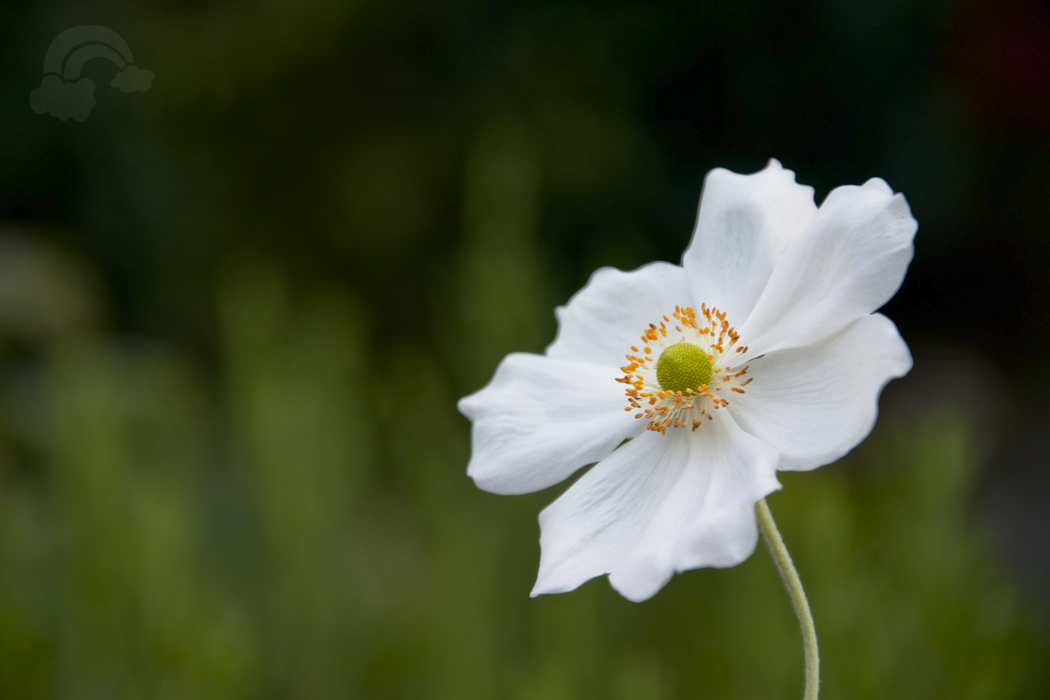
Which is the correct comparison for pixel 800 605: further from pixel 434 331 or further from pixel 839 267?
pixel 434 331

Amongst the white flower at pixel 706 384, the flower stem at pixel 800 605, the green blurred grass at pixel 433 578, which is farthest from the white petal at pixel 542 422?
the green blurred grass at pixel 433 578

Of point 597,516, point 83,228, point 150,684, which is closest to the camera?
point 597,516

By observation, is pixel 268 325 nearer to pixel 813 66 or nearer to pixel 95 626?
pixel 95 626

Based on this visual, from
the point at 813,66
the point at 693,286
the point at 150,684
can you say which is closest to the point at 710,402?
the point at 693,286

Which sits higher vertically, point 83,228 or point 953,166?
point 83,228

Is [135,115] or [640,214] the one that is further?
[135,115]

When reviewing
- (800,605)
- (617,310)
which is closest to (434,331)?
(617,310)

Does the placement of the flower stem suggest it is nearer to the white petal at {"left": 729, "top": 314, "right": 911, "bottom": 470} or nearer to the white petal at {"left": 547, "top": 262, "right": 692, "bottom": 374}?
the white petal at {"left": 729, "top": 314, "right": 911, "bottom": 470}
